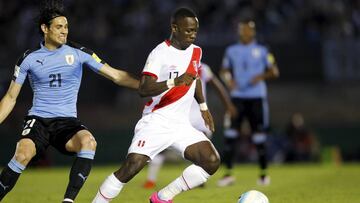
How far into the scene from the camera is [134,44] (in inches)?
→ 795

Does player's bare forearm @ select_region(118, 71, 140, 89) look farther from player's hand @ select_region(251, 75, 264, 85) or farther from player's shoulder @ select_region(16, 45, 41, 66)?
player's hand @ select_region(251, 75, 264, 85)

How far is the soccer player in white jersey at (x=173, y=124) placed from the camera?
8.18 metres

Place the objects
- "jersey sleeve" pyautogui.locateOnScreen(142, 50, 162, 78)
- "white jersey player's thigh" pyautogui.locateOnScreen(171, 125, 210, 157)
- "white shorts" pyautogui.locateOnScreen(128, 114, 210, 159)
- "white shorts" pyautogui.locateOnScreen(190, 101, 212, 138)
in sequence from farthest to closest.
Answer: "white shorts" pyautogui.locateOnScreen(190, 101, 212, 138)
"white jersey player's thigh" pyautogui.locateOnScreen(171, 125, 210, 157)
"white shorts" pyautogui.locateOnScreen(128, 114, 210, 159)
"jersey sleeve" pyautogui.locateOnScreen(142, 50, 162, 78)

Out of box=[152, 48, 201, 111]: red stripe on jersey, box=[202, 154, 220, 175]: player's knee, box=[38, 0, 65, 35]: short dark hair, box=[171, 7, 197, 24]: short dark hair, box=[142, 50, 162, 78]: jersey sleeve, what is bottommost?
box=[202, 154, 220, 175]: player's knee

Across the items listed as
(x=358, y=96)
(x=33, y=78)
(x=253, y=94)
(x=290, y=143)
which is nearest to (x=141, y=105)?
(x=290, y=143)

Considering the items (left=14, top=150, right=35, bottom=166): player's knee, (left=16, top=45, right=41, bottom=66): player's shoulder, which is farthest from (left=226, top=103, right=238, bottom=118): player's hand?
(left=14, top=150, right=35, bottom=166): player's knee

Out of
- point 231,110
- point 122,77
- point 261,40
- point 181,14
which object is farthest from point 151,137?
point 261,40

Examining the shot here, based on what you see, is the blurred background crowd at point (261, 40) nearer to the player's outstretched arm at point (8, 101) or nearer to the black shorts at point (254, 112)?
the black shorts at point (254, 112)

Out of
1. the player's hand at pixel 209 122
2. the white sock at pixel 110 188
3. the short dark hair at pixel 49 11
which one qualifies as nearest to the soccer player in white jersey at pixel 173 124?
the white sock at pixel 110 188

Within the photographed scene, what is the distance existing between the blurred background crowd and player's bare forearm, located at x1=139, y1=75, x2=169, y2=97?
11.8 m

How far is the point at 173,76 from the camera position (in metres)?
8.44

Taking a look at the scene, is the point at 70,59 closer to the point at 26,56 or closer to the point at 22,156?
the point at 26,56

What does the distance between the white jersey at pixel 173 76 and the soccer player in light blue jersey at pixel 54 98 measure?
378 mm

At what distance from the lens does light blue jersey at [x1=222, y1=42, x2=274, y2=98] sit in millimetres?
13938
